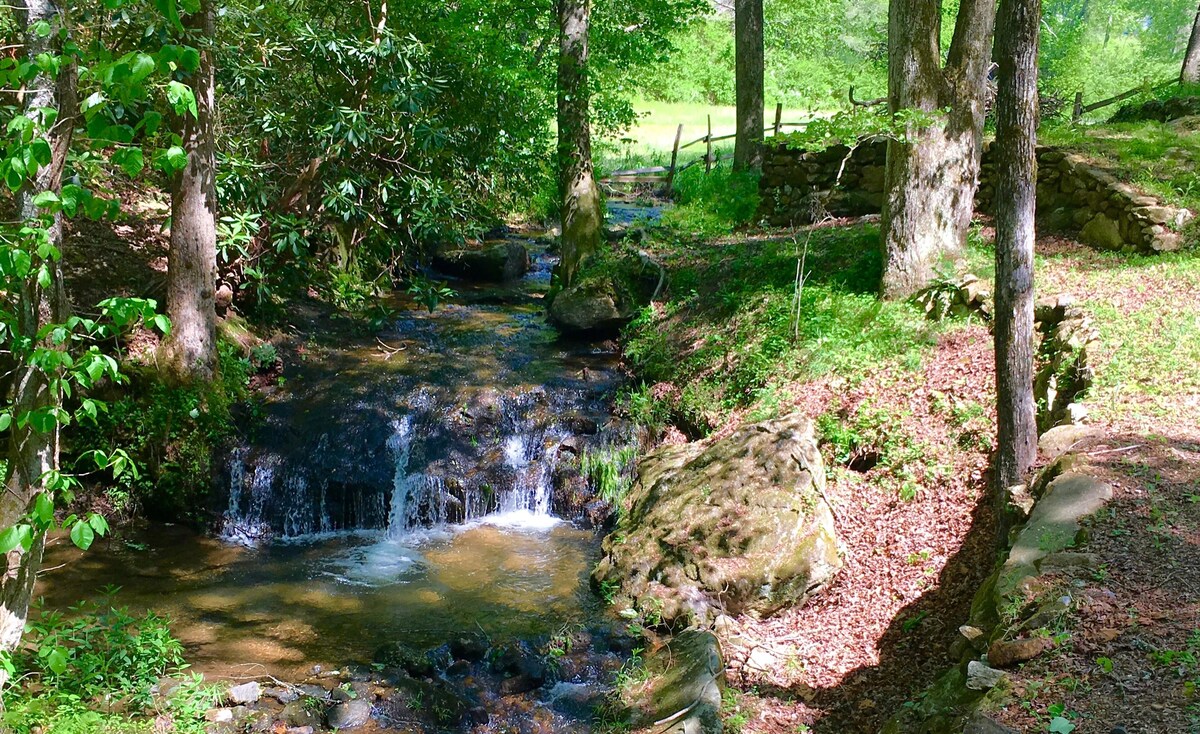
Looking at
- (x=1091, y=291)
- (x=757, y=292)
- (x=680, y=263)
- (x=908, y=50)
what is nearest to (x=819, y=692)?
(x=1091, y=291)

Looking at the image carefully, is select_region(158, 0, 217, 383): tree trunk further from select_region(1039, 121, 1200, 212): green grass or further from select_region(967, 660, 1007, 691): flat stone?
select_region(1039, 121, 1200, 212): green grass

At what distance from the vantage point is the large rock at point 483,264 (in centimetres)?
1580

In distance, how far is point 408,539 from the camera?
9.06 metres

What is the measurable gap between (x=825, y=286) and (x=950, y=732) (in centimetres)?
705

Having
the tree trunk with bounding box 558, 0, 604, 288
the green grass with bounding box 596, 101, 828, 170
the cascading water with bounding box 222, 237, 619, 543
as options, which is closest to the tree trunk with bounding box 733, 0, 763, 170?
the green grass with bounding box 596, 101, 828, 170

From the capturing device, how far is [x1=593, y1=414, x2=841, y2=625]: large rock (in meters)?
7.05

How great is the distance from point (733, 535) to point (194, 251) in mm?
6680

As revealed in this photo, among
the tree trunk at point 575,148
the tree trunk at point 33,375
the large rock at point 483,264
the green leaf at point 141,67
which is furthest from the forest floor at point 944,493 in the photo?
the large rock at point 483,264

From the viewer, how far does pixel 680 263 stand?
523 inches

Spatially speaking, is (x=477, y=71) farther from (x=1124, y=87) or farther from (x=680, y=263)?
(x=1124, y=87)

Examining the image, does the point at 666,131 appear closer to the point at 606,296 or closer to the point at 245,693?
the point at 606,296

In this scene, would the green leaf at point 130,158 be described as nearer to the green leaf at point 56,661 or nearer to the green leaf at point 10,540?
the green leaf at point 10,540

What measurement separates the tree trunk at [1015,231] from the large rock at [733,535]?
5.56 feet

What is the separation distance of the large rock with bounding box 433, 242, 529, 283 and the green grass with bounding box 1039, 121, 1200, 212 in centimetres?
904
